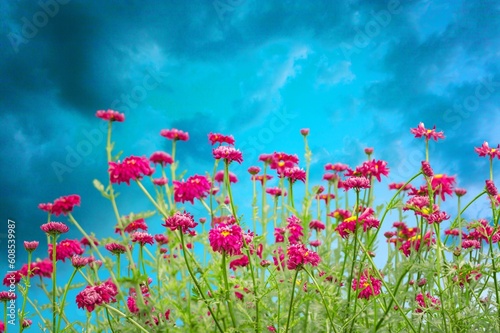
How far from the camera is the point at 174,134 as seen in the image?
447cm

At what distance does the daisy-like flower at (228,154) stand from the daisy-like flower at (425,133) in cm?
151

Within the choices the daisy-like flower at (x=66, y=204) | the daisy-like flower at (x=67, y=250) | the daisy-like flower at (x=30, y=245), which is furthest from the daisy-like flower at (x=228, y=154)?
the daisy-like flower at (x=30, y=245)

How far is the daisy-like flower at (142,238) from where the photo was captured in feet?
10.7

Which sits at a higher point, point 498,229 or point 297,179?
point 297,179

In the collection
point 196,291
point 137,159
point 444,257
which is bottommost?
point 196,291

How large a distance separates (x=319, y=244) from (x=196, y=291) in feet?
5.19

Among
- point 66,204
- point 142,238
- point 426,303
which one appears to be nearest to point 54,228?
point 66,204

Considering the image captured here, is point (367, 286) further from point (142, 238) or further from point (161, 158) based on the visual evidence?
point (161, 158)

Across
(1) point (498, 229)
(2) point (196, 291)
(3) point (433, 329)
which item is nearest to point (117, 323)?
(2) point (196, 291)

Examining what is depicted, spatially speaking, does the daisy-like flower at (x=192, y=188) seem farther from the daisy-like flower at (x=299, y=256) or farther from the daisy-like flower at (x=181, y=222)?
the daisy-like flower at (x=299, y=256)

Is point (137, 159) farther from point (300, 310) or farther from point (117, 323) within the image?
point (300, 310)

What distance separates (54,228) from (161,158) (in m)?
0.99

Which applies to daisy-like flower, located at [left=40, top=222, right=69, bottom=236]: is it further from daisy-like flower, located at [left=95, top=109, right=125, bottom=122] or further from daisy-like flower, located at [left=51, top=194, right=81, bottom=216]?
daisy-like flower, located at [left=95, top=109, right=125, bottom=122]

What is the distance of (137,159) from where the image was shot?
3.37 m
